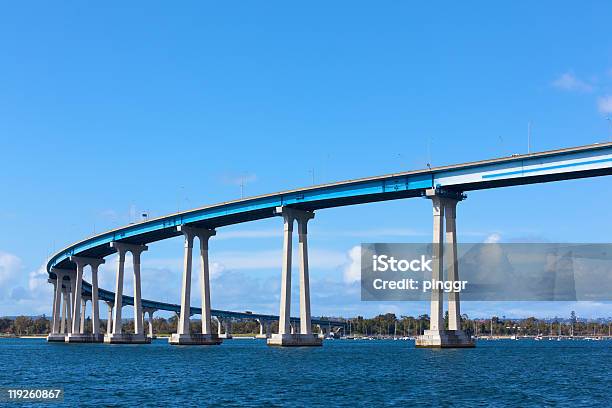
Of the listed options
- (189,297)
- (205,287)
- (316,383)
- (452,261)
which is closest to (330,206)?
(452,261)

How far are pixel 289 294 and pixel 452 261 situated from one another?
26351 millimetres

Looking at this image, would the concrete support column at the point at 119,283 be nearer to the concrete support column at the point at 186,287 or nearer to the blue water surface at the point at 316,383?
the concrete support column at the point at 186,287

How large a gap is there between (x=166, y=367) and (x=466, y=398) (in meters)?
37.2

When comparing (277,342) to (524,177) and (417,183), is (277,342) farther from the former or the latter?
(524,177)

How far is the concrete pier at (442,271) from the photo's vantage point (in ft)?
333

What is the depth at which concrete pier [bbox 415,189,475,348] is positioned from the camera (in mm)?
101562

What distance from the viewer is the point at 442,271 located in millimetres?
102875

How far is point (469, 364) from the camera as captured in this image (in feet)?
260

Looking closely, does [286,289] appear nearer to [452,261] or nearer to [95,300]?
[452,261]

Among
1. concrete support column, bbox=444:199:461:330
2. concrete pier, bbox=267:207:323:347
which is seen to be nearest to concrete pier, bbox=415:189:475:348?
concrete support column, bbox=444:199:461:330

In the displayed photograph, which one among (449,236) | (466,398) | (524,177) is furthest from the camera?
(449,236)

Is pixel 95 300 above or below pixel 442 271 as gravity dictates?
below

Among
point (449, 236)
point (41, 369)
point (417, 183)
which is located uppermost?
point (417, 183)

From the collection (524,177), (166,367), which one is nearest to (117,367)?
(166,367)
